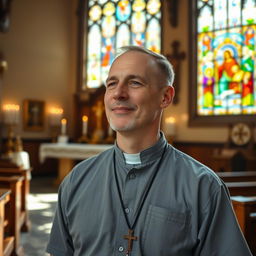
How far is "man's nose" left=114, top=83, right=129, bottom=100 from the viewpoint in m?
1.32

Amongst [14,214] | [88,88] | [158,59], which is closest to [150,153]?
[158,59]

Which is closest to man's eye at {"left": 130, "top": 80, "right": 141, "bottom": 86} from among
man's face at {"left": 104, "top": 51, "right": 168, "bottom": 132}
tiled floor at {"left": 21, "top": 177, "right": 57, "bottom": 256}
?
man's face at {"left": 104, "top": 51, "right": 168, "bottom": 132}

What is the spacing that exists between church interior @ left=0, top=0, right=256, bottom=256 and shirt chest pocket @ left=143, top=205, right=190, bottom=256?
4.91m

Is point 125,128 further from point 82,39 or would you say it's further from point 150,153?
point 82,39

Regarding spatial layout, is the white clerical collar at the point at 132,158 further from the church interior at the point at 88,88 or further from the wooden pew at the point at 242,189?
the church interior at the point at 88,88

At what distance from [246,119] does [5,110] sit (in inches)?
222

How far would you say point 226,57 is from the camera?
855 centimetres

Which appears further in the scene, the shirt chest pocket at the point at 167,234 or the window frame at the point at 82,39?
the window frame at the point at 82,39

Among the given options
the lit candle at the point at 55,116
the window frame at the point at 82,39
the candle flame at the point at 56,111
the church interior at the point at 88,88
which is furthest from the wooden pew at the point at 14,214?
the window frame at the point at 82,39

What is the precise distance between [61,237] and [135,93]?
63 centimetres

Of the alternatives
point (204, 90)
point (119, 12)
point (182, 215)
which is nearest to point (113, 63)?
point (182, 215)

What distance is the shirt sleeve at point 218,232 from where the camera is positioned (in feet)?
4.00

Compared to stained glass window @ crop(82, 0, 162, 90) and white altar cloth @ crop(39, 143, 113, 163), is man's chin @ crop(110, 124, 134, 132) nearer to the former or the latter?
white altar cloth @ crop(39, 143, 113, 163)

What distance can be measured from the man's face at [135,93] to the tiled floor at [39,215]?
9.53 ft
